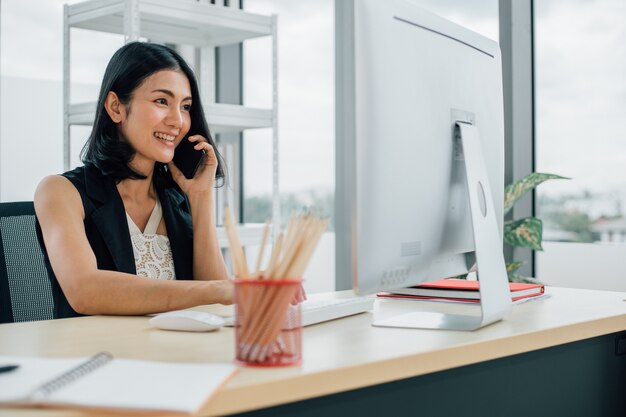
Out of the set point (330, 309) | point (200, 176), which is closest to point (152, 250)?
point (200, 176)

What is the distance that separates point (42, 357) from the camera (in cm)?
104

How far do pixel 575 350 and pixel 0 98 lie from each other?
251 centimetres

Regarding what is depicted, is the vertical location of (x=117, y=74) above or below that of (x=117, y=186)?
above

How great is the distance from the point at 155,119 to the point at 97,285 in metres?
0.58

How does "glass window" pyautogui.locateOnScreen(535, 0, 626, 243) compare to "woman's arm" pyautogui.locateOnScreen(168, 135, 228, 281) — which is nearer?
"woman's arm" pyautogui.locateOnScreen(168, 135, 228, 281)

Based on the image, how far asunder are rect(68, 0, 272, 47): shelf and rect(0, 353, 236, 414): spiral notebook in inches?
80.8

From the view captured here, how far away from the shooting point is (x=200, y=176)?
2113mm

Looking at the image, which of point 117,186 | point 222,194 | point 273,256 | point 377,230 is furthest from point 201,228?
point 222,194

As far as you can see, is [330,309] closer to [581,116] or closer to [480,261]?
[480,261]

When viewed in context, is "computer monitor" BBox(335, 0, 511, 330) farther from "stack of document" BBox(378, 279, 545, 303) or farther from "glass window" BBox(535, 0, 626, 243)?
"glass window" BBox(535, 0, 626, 243)

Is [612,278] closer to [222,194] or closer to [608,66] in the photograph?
[608,66]

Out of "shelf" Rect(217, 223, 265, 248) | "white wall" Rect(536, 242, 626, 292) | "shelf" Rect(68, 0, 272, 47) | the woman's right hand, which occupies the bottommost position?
"white wall" Rect(536, 242, 626, 292)

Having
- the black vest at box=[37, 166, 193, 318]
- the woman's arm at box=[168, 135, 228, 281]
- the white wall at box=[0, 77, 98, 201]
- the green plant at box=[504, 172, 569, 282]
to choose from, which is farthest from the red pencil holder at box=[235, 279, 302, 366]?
the white wall at box=[0, 77, 98, 201]

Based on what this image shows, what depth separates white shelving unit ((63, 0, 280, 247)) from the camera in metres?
2.81
